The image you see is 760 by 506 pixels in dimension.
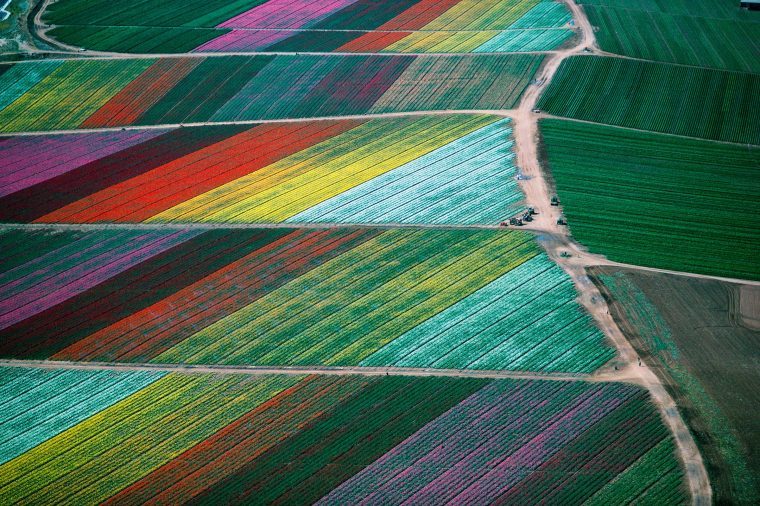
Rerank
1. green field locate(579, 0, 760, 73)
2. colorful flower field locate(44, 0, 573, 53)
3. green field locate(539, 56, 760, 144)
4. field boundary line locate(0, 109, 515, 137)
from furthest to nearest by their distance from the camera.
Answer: colorful flower field locate(44, 0, 573, 53) < green field locate(579, 0, 760, 73) < field boundary line locate(0, 109, 515, 137) < green field locate(539, 56, 760, 144)

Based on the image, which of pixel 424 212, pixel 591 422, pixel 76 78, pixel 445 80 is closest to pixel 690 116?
pixel 445 80

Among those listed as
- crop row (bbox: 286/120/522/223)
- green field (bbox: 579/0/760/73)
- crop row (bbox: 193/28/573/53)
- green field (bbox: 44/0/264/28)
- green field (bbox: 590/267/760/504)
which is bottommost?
green field (bbox: 590/267/760/504)

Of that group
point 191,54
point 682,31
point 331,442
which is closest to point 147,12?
point 191,54

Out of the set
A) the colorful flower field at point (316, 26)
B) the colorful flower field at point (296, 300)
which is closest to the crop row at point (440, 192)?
the colorful flower field at point (296, 300)

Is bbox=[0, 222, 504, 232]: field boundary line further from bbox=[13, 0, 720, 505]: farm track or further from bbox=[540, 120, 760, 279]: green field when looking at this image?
bbox=[540, 120, 760, 279]: green field

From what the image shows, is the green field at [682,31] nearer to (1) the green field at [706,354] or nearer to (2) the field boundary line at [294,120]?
(2) the field boundary line at [294,120]

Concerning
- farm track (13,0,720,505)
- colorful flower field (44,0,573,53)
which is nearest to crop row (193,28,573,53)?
colorful flower field (44,0,573,53)

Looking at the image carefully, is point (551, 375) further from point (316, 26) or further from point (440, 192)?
point (316, 26)

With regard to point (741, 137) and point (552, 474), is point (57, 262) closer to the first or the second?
point (552, 474)
